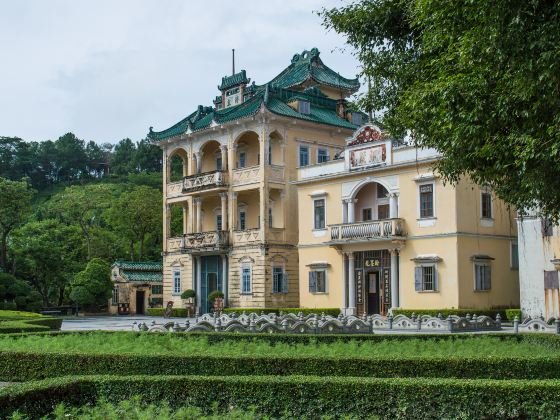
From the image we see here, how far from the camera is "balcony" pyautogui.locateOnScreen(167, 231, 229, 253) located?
140 feet

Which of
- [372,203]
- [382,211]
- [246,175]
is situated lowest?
[382,211]

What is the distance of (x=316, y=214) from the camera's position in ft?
129

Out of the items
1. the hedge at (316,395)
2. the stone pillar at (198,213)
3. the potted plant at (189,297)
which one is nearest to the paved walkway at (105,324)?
the potted plant at (189,297)

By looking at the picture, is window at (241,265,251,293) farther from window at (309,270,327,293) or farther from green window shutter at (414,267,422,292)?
green window shutter at (414,267,422,292)

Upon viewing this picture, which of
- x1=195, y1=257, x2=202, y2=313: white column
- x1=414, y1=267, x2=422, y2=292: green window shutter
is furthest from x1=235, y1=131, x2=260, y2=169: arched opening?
x1=414, y1=267, x2=422, y2=292: green window shutter

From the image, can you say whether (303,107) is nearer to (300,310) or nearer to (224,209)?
(224,209)

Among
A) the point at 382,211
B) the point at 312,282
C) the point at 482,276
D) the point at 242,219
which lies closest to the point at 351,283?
the point at 312,282

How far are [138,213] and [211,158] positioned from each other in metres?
12.3

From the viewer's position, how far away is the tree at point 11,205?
44406 millimetres

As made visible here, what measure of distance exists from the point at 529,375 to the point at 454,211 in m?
22.2

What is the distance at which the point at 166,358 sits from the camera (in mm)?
11891

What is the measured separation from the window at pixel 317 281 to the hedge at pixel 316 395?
1139 inches

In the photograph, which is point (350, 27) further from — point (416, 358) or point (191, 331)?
point (416, 358)

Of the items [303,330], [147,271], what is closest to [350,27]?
[303,330]
